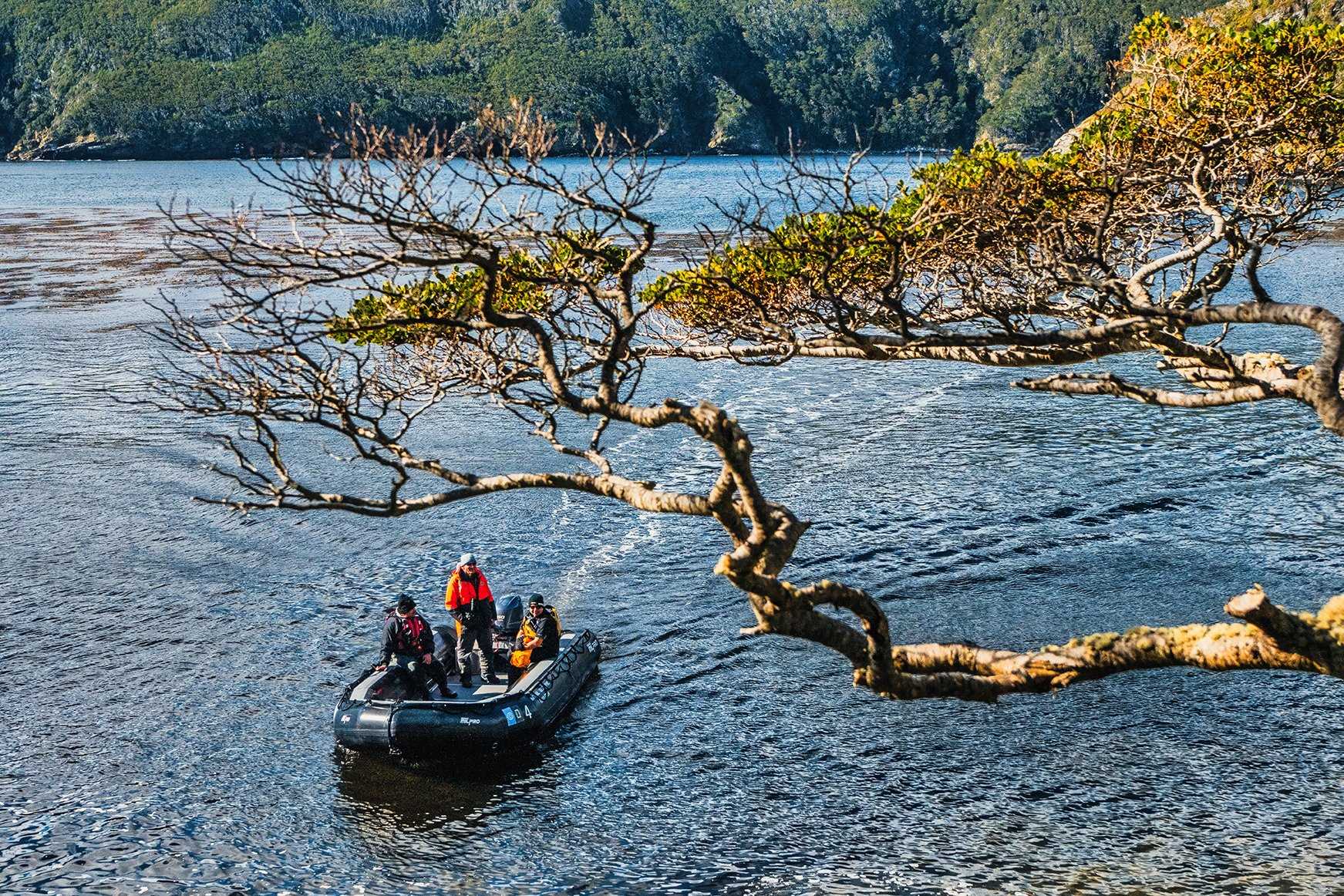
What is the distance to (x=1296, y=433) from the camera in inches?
1426

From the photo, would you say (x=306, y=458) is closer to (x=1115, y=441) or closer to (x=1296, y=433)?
(x=1115, y=441)

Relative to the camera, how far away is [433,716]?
21359 mm

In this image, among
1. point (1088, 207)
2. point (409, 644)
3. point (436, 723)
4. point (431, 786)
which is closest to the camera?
point (1088, 207)

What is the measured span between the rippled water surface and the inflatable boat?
0.58 meters

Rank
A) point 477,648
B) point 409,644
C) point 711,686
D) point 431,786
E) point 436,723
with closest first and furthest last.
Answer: point 436,723, point 431,786, point 409,644, point 477,648, point 711,686

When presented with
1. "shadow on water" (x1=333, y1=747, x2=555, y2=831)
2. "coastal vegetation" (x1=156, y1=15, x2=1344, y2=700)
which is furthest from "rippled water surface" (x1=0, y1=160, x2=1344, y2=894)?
"coastal vegetation" (x1=156, y1=15, x2=1344, y2=700)

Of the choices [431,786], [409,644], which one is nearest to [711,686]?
[431,786]

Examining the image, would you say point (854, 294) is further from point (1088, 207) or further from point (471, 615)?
point (471, 615)

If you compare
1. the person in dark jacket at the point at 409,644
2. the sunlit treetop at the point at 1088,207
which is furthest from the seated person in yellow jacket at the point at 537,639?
the sunlit treetop at the point at 1088,207

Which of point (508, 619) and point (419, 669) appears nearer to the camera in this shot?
point (419, 669)

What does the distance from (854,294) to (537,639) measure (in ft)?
26.4

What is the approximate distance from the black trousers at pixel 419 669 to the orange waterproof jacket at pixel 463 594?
950mm

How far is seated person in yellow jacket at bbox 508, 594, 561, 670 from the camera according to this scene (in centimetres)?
2264

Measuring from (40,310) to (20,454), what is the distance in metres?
26.6
